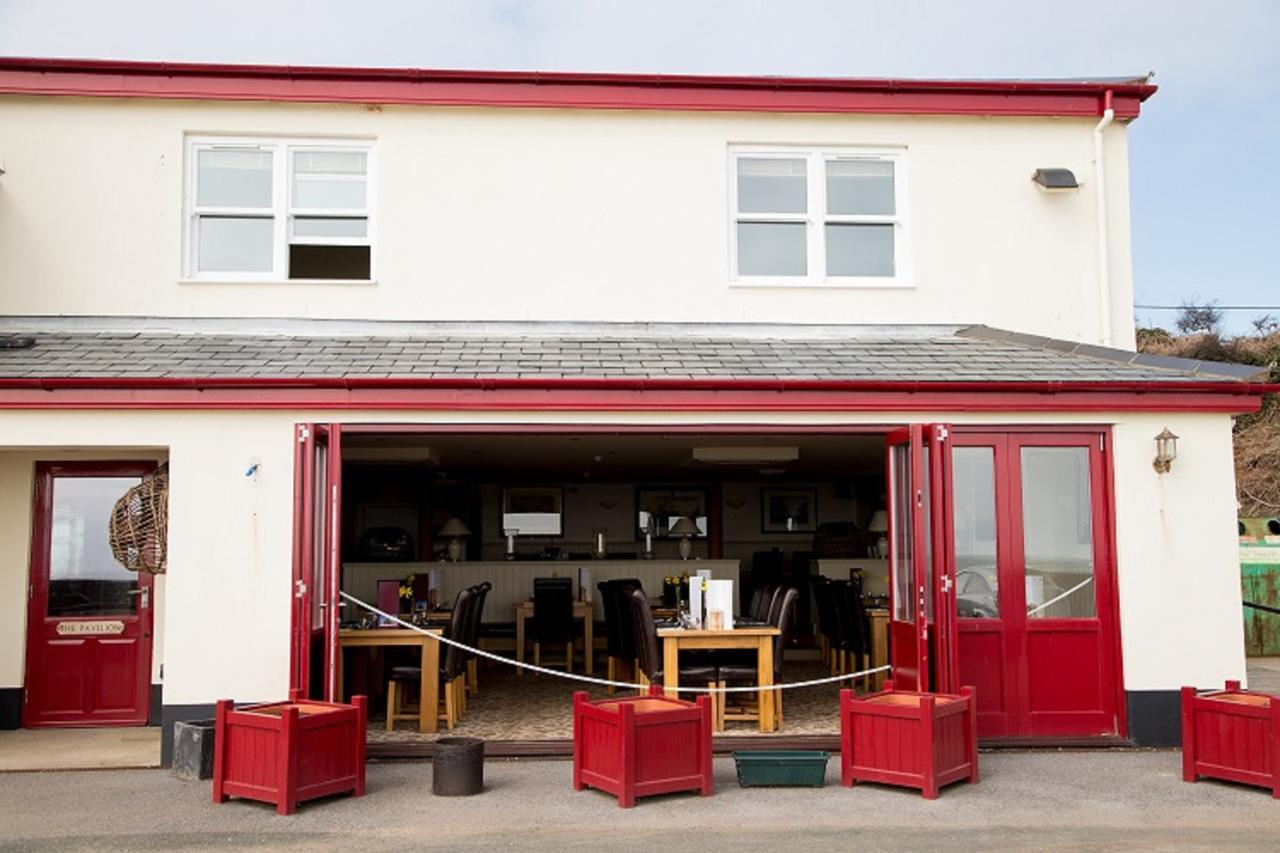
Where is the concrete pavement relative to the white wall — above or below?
below

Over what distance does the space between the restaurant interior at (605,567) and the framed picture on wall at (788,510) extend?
20 mm

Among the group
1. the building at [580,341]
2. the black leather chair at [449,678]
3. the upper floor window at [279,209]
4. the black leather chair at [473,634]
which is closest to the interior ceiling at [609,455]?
the building at [580,341]

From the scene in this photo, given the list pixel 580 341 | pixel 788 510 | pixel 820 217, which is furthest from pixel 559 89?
pixel 788 510

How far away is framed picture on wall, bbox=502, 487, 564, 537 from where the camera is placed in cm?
1670

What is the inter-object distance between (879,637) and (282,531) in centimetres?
587

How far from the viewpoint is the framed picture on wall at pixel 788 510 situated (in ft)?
56.2

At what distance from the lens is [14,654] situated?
9.52 metres

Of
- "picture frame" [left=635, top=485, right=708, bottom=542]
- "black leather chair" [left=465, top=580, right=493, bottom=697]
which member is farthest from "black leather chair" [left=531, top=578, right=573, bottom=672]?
"picture frame" [left=635, top=485, right=708, bottom=542]

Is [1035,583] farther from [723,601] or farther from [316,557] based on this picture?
[316,557]

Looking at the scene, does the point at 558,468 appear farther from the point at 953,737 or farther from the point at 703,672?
the point at 953,737

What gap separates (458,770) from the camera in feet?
23.8

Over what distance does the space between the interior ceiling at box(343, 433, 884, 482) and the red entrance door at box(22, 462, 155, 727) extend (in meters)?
2.07

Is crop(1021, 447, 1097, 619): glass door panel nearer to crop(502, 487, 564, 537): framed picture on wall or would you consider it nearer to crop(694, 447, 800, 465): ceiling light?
crop(694, 447, 800, 465): ceiling light

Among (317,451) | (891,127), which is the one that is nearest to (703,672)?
(317,451)
